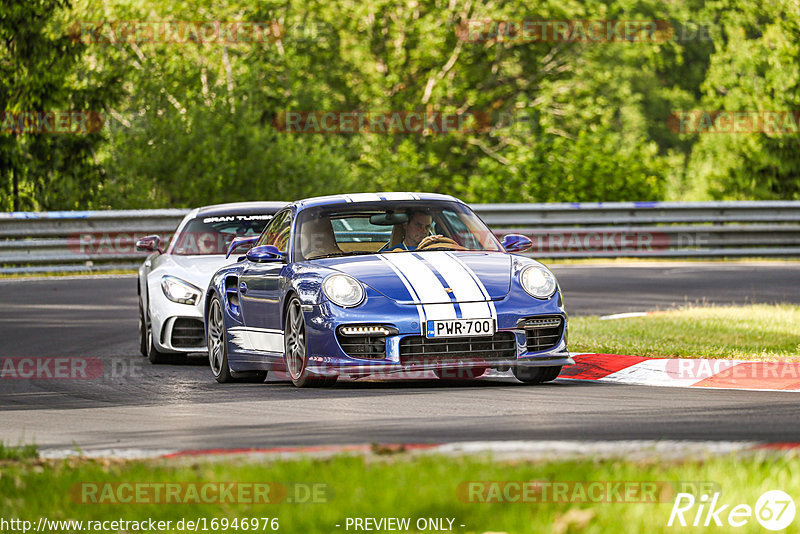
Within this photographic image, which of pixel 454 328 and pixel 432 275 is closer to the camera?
pixel 454 328

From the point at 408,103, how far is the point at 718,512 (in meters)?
37.0

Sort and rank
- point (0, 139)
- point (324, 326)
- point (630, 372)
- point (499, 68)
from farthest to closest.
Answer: point (499, 68) → point (0, 139) → point (630, 372) → point (324, 326)

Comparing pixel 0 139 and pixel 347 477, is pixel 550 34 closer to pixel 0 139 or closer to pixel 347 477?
pixel 0 139

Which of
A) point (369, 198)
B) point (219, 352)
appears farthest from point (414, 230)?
point (219, 352)

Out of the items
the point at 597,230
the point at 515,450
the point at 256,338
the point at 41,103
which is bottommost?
the point at 597,230

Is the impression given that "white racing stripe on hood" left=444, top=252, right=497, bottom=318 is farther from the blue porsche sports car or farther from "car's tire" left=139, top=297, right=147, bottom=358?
"car's tire" left=139, top=297, right=147, bottom=358

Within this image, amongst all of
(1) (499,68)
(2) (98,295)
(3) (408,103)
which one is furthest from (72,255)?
(1) (499,68)

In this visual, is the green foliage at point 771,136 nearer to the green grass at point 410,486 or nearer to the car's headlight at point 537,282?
the car's headlight at point 537,282

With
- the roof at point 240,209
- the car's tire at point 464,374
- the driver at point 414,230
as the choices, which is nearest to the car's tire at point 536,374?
the car's tire at point 464,374

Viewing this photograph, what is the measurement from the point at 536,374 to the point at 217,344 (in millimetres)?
2755

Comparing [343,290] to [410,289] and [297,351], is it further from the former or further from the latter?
[297,351]

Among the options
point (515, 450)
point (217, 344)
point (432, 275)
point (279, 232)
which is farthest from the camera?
point (217, 344)

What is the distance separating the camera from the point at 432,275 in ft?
32.6

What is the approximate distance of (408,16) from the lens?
41406 millimetres
